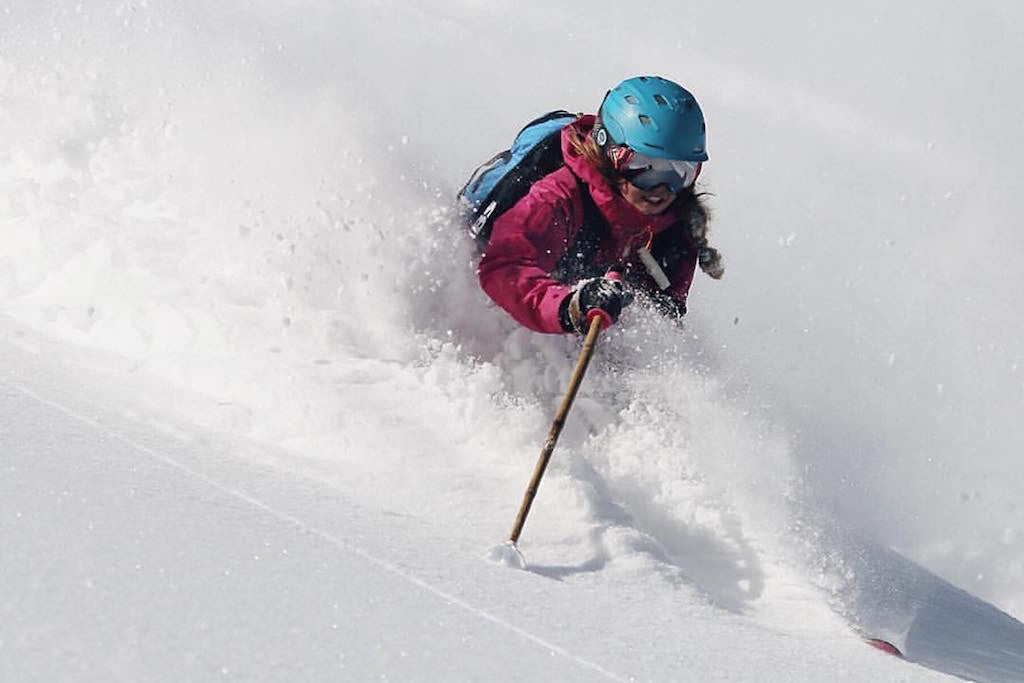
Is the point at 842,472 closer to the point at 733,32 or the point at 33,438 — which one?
the point at 33,438

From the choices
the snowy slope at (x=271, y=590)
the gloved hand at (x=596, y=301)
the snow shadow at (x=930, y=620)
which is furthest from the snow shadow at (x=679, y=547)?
the gloved hand at (x=596, y=301)

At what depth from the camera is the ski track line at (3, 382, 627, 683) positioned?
2.69 meters

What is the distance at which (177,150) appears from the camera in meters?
6.25

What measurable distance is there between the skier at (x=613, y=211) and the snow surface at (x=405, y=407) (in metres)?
0.28

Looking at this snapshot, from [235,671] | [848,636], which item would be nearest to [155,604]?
[235,671]

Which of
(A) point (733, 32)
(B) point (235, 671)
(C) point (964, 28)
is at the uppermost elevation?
(C) point (964, 28)

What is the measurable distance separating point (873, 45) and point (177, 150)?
9.98 meters

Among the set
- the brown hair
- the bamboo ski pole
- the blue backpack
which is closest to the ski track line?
the bamboo ski pole

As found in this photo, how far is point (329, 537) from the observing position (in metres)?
2.95

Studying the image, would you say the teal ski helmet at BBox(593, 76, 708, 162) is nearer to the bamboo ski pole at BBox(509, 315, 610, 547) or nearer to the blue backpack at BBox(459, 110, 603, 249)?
the blue backpack at BBox(459, 110, 603, 249)

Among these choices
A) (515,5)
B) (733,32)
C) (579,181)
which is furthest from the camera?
(733,32)

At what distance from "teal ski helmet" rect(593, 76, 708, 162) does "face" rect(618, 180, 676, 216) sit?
0.14m

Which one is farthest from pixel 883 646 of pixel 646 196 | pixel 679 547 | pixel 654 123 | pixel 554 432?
pixel 654 123

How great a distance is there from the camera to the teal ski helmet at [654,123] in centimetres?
487
